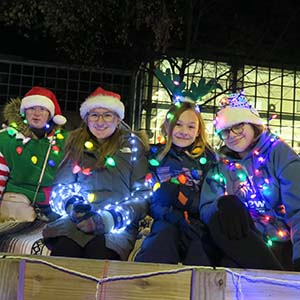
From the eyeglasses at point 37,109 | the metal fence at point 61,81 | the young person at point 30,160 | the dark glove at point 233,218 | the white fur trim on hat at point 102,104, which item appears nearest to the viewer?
the dark glove at point 233,218

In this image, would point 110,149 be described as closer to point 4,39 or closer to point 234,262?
point 234,262

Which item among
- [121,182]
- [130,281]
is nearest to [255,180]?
[121,182]

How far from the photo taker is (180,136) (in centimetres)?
346

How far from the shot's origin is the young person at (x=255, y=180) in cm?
305

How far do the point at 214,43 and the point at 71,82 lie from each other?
279 centimetres

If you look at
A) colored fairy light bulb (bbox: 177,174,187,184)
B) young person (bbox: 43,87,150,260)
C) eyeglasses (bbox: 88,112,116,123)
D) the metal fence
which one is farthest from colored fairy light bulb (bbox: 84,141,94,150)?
the metal fence

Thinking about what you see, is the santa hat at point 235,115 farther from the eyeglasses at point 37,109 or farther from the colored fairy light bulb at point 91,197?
the eyeglasses at point 37,109

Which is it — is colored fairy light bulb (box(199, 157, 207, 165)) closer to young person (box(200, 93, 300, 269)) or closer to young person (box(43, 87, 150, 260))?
young person (box(200, 93, 300, 269))

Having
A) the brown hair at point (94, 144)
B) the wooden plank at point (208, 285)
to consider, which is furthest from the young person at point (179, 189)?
the wooden plank at point (208, 285)

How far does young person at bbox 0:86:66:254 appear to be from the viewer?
4102mm

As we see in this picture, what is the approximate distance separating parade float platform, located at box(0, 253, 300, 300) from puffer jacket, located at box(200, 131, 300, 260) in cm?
82

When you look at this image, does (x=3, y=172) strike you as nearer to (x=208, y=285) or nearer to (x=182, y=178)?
(x=182, y=178)

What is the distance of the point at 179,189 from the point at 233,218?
526mm

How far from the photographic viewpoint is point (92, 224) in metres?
2.93
